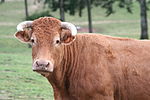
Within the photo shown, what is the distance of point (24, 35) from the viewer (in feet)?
30.1

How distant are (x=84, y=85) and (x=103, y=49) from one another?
789mm

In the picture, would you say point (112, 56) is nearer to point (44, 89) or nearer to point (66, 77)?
point (66, 77)

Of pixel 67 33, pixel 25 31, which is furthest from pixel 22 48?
pixel 67 33

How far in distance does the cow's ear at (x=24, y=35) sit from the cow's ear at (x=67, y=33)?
0.56 meters

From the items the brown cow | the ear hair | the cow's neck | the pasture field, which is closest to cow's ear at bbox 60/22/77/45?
the brown cow

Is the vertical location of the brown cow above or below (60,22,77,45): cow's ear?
below

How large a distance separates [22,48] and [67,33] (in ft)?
94.9

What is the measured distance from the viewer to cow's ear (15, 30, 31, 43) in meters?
9.13

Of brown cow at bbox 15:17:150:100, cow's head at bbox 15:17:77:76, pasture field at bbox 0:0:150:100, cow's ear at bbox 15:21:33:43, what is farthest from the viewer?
pasture field at bbox 0:0:150:100

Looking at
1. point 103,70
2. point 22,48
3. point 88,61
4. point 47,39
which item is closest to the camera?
point 47,39

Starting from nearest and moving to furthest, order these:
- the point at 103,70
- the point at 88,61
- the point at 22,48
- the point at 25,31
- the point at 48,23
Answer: the point at 48,23 → the point at 25,31 → the point at 103,70 → the point at 88,61 → the point at 22,48

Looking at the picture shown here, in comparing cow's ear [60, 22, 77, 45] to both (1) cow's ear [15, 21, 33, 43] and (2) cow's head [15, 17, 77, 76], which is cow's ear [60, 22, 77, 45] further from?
(1) cow's ear [15, 21, 33, 43]

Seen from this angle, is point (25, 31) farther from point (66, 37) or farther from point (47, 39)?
point (66, 37)

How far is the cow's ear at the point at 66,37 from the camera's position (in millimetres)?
9000
